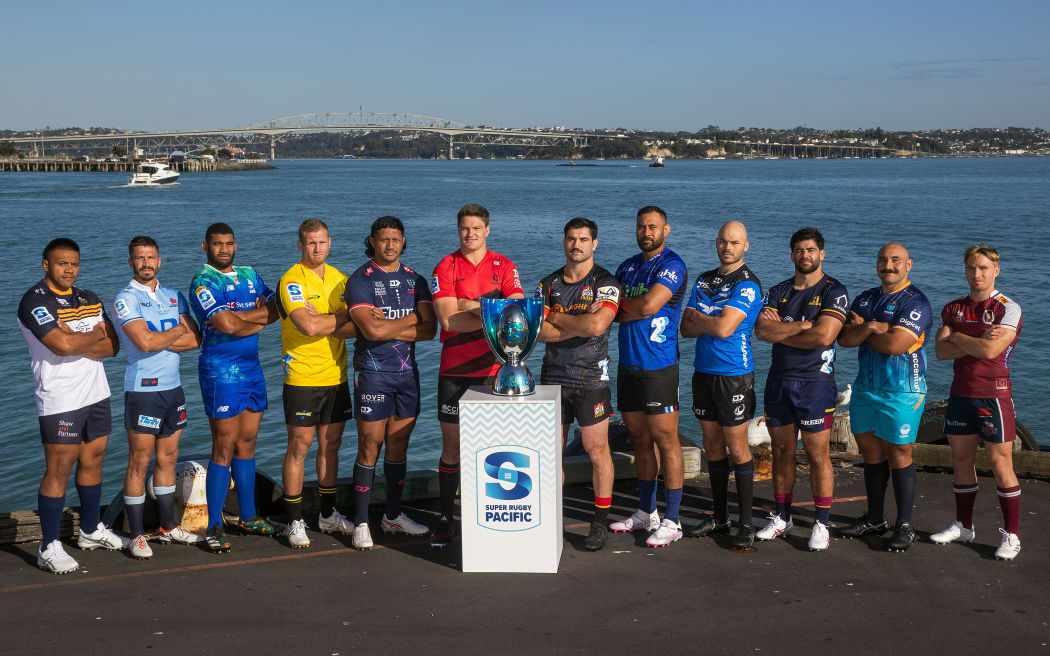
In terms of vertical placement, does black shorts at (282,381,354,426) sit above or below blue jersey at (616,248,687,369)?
below

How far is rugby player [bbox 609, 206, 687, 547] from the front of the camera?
5.64 m

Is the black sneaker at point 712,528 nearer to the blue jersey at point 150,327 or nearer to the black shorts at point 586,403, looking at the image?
the black shorts at point 586,403

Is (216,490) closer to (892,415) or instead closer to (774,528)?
(774,528)

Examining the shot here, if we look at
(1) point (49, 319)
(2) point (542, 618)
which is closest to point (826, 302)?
(2) point (542, 618)

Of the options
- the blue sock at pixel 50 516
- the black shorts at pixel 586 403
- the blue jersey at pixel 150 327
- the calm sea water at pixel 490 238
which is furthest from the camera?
the calm sea water at pixel 490 238

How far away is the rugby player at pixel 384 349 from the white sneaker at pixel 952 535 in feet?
10.9

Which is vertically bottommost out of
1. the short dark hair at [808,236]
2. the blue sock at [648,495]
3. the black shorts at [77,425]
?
the blue sock at [648,495]

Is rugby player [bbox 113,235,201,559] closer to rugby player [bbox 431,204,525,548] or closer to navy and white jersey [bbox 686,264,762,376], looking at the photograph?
rugby player [bbox 431,204,525,548]

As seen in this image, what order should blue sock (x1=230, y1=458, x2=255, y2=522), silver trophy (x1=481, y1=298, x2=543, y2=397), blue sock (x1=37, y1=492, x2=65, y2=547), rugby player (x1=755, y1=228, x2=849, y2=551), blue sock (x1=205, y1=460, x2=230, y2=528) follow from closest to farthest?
1. silver trophy (x1=481, y1=298, x2=543, y2=397)
2. blue sock (x1=37, y1=492, x2=65, y2=547)
3. rugby player (x1=755, y1=228, x2=849, y2=551)
4. blue sock (x1=205, y1=460, x2=230, y2=528)
5. blue sock (x1=230, y1=458, x2=255, y2=522)

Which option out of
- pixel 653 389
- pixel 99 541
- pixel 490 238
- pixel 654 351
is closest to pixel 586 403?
pixel 653 389

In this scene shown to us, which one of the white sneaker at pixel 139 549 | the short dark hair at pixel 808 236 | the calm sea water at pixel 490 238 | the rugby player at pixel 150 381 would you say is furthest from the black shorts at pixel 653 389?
the calm sea water at pixel 490 238

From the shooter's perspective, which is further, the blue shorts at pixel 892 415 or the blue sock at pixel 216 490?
the blue sock at pixel 216 490

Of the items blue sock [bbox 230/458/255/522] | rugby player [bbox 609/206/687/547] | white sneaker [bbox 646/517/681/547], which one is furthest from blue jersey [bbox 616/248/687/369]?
blue sock [bbox 230/458/255/522]

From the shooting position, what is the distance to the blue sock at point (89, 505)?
18.0 feet
